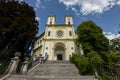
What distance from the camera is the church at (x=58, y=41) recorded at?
3234 cm

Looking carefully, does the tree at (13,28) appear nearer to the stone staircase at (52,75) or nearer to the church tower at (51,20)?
the stone staircase at (52,75)

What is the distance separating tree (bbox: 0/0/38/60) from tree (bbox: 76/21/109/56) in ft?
31.4

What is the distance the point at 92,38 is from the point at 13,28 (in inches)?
495

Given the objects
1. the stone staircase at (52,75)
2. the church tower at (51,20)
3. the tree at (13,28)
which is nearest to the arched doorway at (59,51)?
the church tower at (51,20)

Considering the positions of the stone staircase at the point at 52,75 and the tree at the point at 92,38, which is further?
the tree at the point at 92,38

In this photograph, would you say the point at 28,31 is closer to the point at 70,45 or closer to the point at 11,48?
the point at 11,48

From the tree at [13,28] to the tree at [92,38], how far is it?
956cm

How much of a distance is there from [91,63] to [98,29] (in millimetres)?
12058

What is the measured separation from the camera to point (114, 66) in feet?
37.4

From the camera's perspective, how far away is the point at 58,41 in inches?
1337

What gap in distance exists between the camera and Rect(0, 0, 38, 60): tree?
45.2 feet

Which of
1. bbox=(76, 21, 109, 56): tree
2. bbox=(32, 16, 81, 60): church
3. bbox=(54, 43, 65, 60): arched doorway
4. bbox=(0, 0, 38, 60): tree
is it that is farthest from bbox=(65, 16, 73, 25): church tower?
bbox=(0, 0, 38, 60): tree

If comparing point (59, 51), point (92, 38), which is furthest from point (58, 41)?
point (92, 38)

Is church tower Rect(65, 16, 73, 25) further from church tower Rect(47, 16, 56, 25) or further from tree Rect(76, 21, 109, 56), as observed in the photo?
tree Rect(76, 21, 109, 56)
